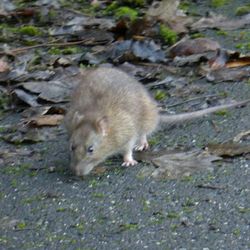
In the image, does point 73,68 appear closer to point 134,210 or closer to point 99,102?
point 99,102

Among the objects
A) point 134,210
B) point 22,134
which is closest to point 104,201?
point 134,210

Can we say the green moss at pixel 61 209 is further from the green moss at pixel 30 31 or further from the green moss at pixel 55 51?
the green moss at pixel 30 31

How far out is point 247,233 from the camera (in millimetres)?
5355

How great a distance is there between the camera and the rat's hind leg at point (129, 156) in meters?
6.52

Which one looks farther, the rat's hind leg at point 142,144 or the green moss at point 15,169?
the rat's hind leg at point 142,144

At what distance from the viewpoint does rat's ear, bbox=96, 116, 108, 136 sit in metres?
6.63

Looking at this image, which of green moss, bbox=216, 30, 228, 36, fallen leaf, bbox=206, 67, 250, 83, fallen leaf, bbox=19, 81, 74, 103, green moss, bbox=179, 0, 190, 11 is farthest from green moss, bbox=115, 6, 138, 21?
fallen leaf, bbox=19, 81, 74, 103

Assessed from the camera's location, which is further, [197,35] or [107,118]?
[197,35]

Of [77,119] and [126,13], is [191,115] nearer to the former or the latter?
[77,119]

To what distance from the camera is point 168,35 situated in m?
9.05

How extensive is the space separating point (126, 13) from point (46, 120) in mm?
2965

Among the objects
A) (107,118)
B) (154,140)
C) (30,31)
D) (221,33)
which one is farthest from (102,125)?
(30,31)

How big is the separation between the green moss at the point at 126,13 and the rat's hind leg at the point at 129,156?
3172 mm

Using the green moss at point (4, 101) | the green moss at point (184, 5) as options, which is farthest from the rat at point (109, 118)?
the green moss at point (184, 5)
